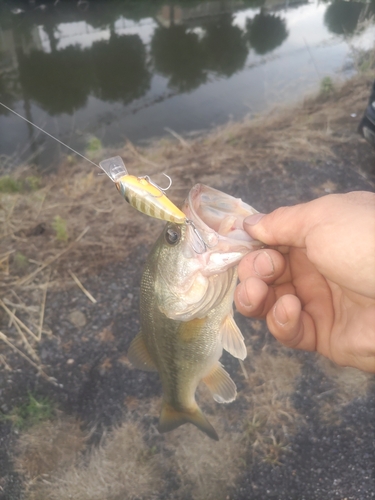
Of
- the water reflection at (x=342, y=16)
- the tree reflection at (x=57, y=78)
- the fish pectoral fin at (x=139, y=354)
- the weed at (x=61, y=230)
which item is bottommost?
the tree reflection at (x=57, y=78)

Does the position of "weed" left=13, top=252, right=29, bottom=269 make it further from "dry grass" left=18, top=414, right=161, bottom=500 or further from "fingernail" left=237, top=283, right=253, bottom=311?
"fingernail" left=237, top=283, right=253, bottom=311

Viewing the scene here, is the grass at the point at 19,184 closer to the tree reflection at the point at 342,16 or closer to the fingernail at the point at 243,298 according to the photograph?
the fingernail at the point at 243,298

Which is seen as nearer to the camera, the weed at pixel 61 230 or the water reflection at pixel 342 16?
the weed at pixel 61 230

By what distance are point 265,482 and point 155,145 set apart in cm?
629

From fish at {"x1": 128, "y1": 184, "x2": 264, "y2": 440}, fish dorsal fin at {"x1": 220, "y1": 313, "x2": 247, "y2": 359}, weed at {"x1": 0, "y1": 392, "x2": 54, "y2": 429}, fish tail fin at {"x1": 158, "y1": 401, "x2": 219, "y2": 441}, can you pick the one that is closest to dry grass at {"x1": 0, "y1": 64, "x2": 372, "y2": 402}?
weed at {"x1": 0, "y1": 392, "x2": 54, "y2": 429}

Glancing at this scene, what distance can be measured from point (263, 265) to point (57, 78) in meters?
11.3

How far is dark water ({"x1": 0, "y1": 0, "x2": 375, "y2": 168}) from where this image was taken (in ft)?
28.8

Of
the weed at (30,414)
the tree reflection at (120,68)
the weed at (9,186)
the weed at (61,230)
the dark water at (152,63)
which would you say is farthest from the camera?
the tree reflection at (120,68)

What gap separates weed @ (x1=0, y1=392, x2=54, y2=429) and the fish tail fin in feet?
4.44

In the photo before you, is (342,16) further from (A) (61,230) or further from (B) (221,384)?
(B) (221,384)

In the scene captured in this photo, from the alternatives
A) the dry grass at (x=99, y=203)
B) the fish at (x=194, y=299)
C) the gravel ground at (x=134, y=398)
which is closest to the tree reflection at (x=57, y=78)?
the dry grass at (x=99, y=203)

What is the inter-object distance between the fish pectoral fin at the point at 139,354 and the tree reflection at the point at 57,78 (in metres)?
8.71

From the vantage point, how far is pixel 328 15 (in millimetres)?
15383

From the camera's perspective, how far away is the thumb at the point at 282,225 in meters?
1.85
